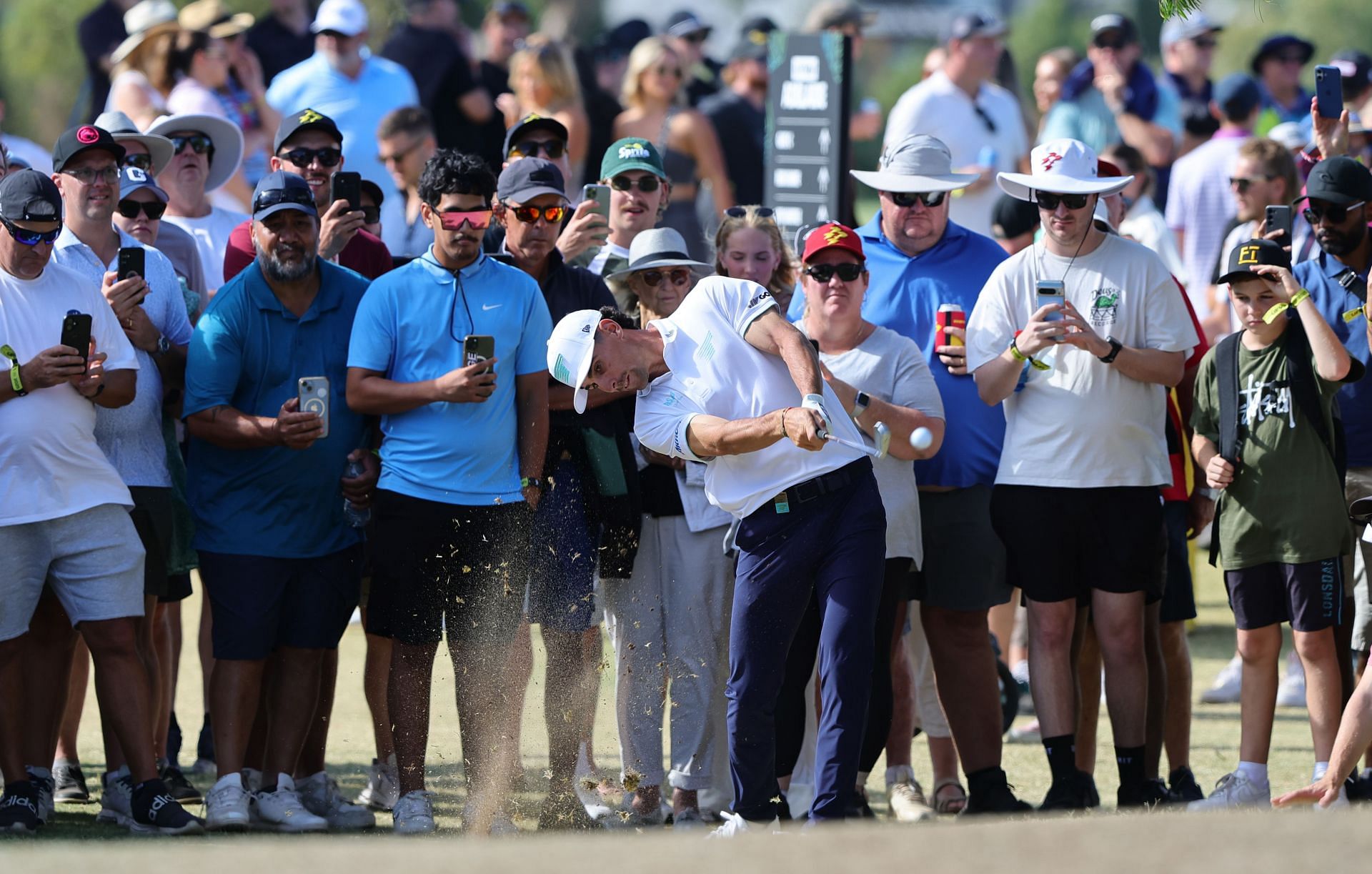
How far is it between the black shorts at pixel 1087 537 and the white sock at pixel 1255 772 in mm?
753

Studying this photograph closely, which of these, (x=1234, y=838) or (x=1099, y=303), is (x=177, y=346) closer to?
(x=1099, y=303)

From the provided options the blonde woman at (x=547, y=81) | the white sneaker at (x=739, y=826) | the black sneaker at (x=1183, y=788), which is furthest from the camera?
the blonde woman at (x=547, y=81)

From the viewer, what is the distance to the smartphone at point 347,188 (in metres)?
7.97

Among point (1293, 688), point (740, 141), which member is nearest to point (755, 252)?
point (1293, 688)

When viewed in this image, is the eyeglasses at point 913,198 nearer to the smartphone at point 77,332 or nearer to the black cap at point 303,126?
the black cap at point 303,126

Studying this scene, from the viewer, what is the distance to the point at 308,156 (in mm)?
8250

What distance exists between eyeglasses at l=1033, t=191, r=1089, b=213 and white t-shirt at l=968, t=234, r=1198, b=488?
0.63ft

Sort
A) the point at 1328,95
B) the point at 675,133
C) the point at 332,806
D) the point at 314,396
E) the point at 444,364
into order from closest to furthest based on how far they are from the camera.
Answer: the point at 314,396, the point at 444,364, the point at 332,806, the point at 1328,95, the point at 675,133

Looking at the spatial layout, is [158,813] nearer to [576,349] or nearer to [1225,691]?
[576,349]

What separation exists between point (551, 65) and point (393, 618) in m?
4.94

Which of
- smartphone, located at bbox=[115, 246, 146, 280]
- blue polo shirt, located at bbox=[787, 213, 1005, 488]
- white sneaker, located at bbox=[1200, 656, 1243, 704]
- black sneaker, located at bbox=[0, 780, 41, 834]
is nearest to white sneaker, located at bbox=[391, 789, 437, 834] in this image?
black sneaker, located at bbox=[0, 780, 41, 834]

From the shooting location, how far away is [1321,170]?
25.1 feet

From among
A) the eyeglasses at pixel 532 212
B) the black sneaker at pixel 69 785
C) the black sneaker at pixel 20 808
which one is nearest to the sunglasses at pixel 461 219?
the eyeglasses at pixel 532 212

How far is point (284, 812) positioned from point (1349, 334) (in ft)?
15.2
